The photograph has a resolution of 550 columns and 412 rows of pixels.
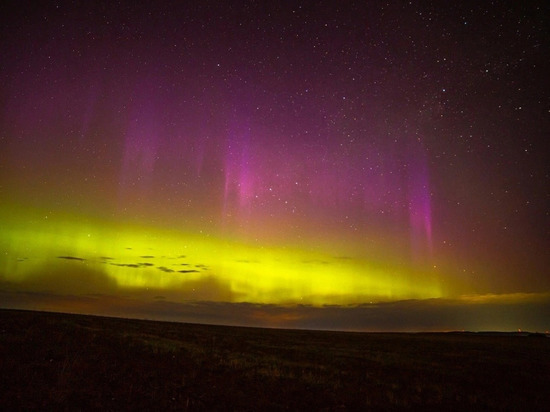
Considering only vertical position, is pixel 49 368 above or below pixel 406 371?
above

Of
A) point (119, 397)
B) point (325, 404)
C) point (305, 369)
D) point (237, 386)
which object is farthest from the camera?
point (305, 369)

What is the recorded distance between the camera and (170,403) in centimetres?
1098

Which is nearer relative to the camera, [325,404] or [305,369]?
[325,404]

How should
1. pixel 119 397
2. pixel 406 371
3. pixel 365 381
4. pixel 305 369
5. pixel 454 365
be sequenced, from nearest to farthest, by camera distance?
pixel 119 397
pixel 365 381
pixel 305 369
pixel 406 371
pixel 454 365

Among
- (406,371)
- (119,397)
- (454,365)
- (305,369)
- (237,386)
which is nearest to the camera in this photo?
(119,397)

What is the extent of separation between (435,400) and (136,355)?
13529 mm

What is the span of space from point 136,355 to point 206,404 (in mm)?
7831

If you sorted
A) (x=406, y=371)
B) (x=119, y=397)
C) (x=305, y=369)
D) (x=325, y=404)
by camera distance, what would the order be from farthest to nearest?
1. (x=406, y=371)
2. (x=305, y=369)
3. (x=325, y=404)
4. (x=119, y=397)

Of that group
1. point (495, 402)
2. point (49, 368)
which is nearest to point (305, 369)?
point (495, 402)

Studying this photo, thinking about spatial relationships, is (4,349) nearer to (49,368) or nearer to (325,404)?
(49,368)

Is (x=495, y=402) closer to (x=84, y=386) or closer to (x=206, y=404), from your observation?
(x=206, y=404)

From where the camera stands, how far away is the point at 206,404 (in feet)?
37.2

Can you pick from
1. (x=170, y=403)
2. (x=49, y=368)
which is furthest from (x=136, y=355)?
(x=170, y=403)

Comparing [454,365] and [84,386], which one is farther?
[454,365]
